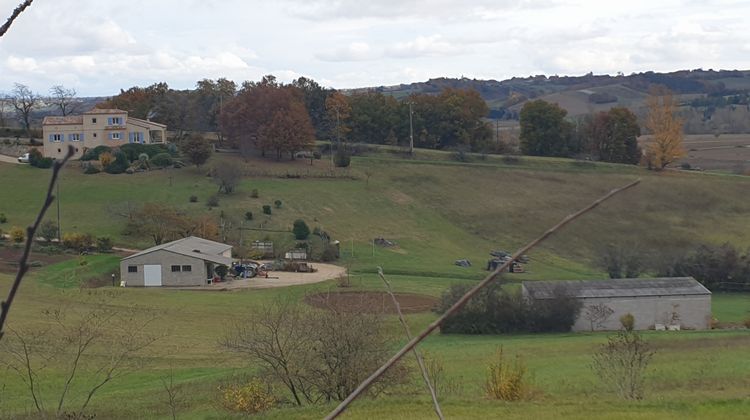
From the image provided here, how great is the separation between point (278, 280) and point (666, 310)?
1794 cm

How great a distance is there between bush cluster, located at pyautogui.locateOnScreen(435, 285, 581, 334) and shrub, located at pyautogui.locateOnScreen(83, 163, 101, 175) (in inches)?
1525

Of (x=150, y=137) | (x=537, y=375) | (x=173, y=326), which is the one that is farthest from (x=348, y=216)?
(x=537, y=375)

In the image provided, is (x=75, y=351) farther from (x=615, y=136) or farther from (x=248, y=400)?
(x=615, y=136)

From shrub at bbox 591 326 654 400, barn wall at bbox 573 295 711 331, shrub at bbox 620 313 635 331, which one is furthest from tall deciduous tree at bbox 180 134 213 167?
shrub at bbox 591 326 654 400

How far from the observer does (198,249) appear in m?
44.7

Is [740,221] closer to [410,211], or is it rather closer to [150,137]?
[410,211]

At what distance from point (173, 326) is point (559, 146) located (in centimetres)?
5636

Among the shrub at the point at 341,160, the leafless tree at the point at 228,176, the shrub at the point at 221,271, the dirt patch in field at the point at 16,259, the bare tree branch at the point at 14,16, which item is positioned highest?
the bare tree branch at the point at 14,16

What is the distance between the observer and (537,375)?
22.6 meters

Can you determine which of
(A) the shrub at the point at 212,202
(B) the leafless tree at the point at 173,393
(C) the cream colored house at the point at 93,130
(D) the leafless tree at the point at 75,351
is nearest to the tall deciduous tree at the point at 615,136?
(A) the shrub at the point at 212,202

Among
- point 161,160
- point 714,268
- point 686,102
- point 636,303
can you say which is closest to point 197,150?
point 161,160

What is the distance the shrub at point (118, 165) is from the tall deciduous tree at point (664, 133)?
41.9 metres

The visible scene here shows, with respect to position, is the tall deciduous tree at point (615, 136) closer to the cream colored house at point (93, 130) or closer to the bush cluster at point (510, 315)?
the cream colored house at point (93, 130)

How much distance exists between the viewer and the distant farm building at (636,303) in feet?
114
